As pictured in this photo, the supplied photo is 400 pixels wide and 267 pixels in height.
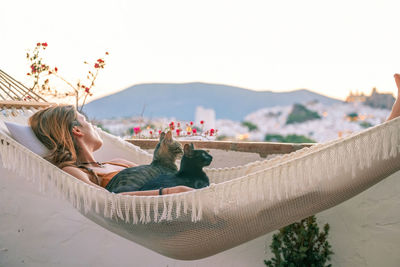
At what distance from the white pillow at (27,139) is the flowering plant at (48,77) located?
73.6 inches

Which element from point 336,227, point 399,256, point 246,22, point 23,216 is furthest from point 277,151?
point 246,22

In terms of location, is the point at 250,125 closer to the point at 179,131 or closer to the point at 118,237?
the point at 179,131

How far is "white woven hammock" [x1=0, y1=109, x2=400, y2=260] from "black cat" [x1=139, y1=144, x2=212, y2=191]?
0.50 feet

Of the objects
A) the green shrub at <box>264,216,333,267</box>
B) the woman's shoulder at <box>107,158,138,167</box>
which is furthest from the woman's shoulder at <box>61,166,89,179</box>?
the green shrub at <box>264,216,333,267</box>

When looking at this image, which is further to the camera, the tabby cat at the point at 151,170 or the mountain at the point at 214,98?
the mountain at the point at 214,98

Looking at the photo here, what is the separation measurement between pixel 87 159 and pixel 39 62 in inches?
81.6

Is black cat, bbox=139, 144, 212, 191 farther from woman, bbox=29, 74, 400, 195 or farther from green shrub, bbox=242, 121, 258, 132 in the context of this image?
green shrub, bbox=242, 121, 258, 132

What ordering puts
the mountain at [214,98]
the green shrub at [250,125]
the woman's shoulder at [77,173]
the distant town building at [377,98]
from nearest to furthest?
the woman's shoulder at [77,173]
the mountain at [214,98]
the distant town building at [377,98]
the green shrub at [250,125]

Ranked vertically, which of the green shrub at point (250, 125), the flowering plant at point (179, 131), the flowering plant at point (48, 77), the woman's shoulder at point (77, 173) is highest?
the flowering plant at point (48, 77)

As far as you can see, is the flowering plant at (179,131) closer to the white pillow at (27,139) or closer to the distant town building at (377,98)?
the white pillow at (27,139)

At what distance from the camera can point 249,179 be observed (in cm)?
133

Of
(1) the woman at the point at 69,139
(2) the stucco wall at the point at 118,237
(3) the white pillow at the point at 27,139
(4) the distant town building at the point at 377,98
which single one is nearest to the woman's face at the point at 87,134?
(1) the woman at the point at 69,139

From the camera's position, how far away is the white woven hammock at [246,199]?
133 centimetres

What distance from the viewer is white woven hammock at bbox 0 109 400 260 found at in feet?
4.37
